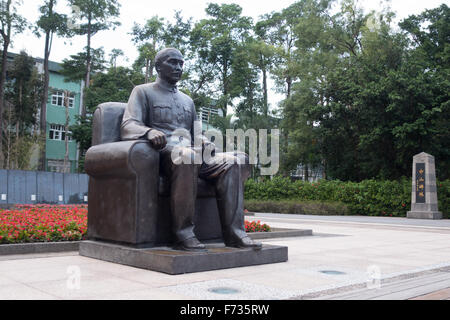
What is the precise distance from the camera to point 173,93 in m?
5.46

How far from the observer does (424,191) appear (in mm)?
18578

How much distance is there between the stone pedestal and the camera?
18281mm

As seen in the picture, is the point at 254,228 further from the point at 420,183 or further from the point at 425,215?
Answer: the point at 420,183

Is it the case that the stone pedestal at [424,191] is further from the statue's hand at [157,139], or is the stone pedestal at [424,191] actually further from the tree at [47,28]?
the tree at [47,28]

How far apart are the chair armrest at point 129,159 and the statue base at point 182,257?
0.78 metres

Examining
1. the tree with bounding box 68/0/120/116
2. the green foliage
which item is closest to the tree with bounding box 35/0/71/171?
the tree with bounding box 68/0/120/116

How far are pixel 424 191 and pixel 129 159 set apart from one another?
16775 millimetres

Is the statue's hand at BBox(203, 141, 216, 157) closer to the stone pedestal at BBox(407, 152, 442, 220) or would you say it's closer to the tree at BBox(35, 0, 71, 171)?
the stone pedestal at BBox(407, 152, 442, 220)

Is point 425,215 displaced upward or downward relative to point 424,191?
downward

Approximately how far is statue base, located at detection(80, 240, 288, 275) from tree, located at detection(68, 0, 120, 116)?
28652 millimetres

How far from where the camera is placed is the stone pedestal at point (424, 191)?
60.0ft

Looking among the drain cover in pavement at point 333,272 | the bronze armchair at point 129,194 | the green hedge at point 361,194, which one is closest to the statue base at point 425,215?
the green hedge at point 361,194

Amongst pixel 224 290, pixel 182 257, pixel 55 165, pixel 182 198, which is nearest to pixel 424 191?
pixel 182 198
